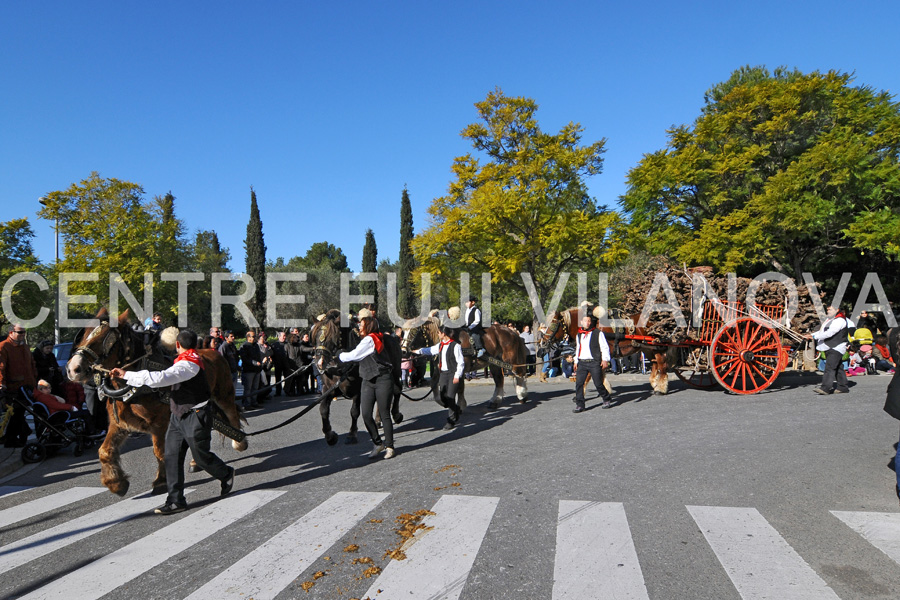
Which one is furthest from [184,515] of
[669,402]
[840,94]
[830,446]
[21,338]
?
[840,94]

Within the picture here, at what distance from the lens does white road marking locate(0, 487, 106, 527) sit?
559 cm

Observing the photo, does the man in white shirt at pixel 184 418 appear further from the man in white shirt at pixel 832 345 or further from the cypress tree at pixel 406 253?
the cypress tree at pixel 406 253

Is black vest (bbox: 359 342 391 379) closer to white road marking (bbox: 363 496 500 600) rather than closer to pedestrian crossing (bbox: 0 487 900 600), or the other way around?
pedestrian crossing (bbox: 0 487 900 600)

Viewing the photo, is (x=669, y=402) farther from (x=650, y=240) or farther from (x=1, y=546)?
(x=650, y=240)

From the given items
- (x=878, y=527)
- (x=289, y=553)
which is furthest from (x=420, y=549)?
(x=878, y=527)

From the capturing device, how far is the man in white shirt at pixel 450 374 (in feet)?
30.9

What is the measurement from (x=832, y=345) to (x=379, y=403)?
955 centimetres

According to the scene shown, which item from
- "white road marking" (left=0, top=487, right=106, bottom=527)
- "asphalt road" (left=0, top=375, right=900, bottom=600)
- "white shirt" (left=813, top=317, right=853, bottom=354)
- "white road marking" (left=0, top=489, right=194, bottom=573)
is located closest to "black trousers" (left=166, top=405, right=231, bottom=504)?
"asphalt road" (left=0, top=375, right=900, bottom=600)

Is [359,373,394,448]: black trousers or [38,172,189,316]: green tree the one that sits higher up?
[38,172,189,316]: green tree

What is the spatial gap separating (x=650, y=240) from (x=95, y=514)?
74.0 feet

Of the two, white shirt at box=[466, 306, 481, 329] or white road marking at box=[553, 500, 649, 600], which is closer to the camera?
white road marking at box=[553, 500, 649, 600]

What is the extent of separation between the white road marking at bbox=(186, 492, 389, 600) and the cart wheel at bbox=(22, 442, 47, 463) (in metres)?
5.31

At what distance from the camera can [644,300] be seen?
12.4 meters

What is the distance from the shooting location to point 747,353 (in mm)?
11414
